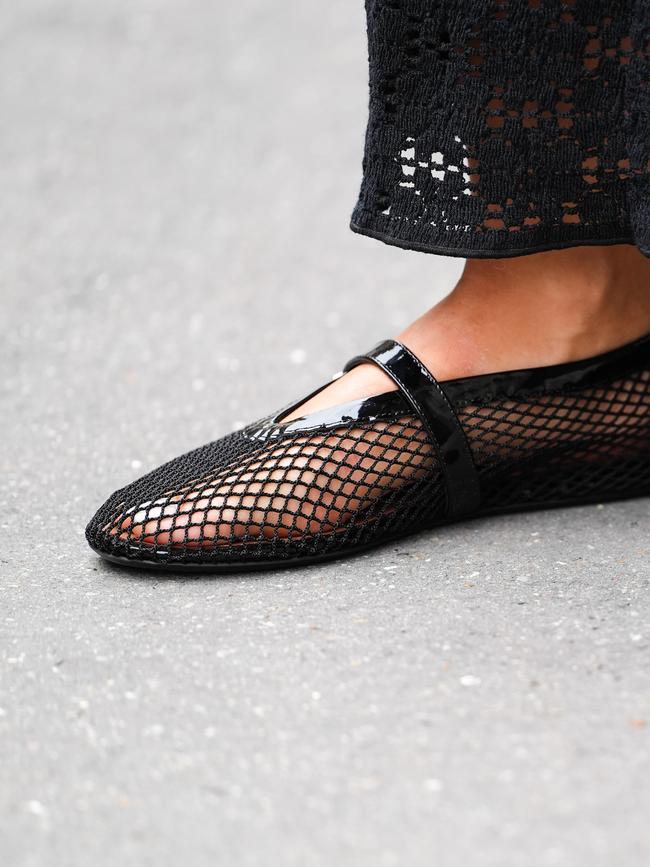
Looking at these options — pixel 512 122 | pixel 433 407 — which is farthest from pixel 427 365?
pixel 512 122

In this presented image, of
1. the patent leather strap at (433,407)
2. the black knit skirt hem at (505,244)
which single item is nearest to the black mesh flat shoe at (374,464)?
the patent leather strap at (433,407)

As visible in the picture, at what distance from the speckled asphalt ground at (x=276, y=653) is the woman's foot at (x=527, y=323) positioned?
0.16 m

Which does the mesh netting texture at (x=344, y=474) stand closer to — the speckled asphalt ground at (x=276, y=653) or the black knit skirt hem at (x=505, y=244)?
the speckled asphalt ground at (x=276, y=653)

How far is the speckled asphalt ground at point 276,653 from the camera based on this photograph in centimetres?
65

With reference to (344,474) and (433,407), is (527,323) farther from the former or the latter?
(344,474)

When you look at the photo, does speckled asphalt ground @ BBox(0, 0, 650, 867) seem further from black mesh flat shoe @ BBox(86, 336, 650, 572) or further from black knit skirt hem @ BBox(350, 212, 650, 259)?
black knit skirt hem @ BBox(350, 212, 650, 259)

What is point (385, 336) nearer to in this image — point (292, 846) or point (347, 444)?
point (347, 444)

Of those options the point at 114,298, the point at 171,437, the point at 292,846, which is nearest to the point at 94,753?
the point at 292,846

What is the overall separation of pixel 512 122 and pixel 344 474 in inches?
13.7

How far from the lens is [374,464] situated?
3.29ft

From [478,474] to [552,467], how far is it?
0.30 feet

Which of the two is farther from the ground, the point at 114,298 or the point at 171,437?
the point at 114,298

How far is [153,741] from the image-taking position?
735 millimetres

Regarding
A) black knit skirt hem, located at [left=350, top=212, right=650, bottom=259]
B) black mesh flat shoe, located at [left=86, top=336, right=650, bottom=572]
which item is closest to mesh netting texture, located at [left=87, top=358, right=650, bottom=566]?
black mesh flat shoe, located at [left=86, top=336, right=650, bottom=572]
